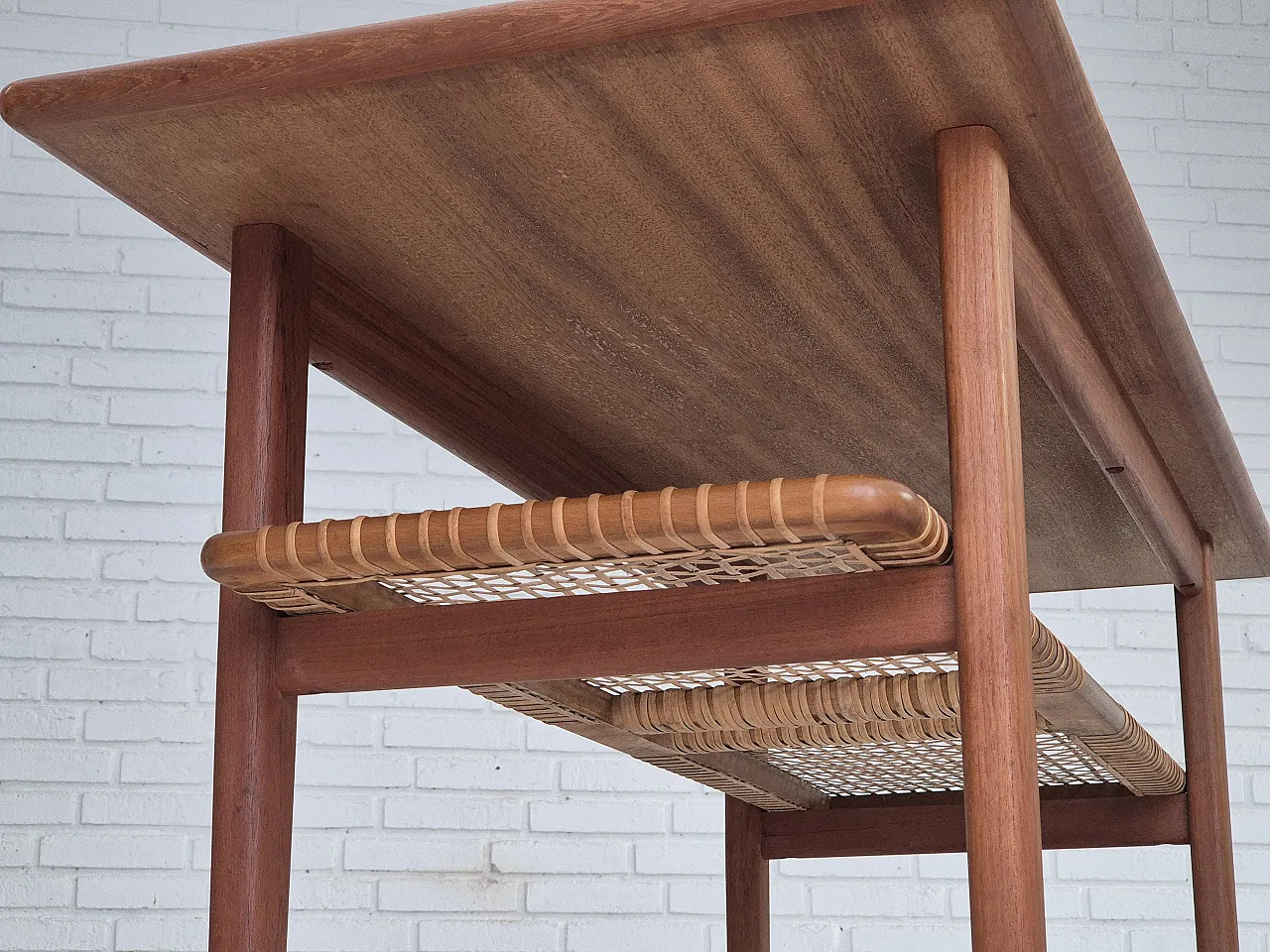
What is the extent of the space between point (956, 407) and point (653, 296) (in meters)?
0.27

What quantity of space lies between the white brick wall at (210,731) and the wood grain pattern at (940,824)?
59cm

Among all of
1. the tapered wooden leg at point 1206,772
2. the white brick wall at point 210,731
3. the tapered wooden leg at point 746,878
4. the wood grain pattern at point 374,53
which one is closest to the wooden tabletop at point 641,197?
the wood grain pattern at point 374,53

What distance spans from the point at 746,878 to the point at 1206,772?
20.1 inches

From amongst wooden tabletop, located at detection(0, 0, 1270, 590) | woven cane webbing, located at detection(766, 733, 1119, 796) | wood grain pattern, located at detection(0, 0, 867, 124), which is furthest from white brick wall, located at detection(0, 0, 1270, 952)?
wood grain pattern, located at detection(0, 0, 867, 124)

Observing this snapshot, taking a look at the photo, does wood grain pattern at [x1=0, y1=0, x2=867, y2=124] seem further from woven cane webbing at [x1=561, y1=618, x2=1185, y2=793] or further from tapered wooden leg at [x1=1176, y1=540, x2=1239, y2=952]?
tapered wooden leg at [x1=1176, y1=540, x2=1239, y2=952]

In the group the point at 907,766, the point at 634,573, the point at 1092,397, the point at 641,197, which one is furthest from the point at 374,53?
the point at 907,766

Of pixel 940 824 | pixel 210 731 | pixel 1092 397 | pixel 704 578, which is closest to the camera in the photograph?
pixel 704 578

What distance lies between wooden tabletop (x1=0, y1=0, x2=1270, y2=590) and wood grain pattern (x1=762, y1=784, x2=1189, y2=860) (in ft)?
1.39

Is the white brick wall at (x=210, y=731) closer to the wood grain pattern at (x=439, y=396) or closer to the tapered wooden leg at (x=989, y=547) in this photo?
the wood grain pattern at (x=439, y=396)

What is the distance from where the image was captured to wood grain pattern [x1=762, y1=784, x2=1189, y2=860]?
142 cm

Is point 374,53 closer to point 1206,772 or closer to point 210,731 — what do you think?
point 1206,772

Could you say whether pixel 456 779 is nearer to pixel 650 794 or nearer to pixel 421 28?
pixel 650 794

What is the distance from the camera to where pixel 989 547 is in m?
0.69

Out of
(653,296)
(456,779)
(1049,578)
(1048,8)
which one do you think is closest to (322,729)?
(456,779)
